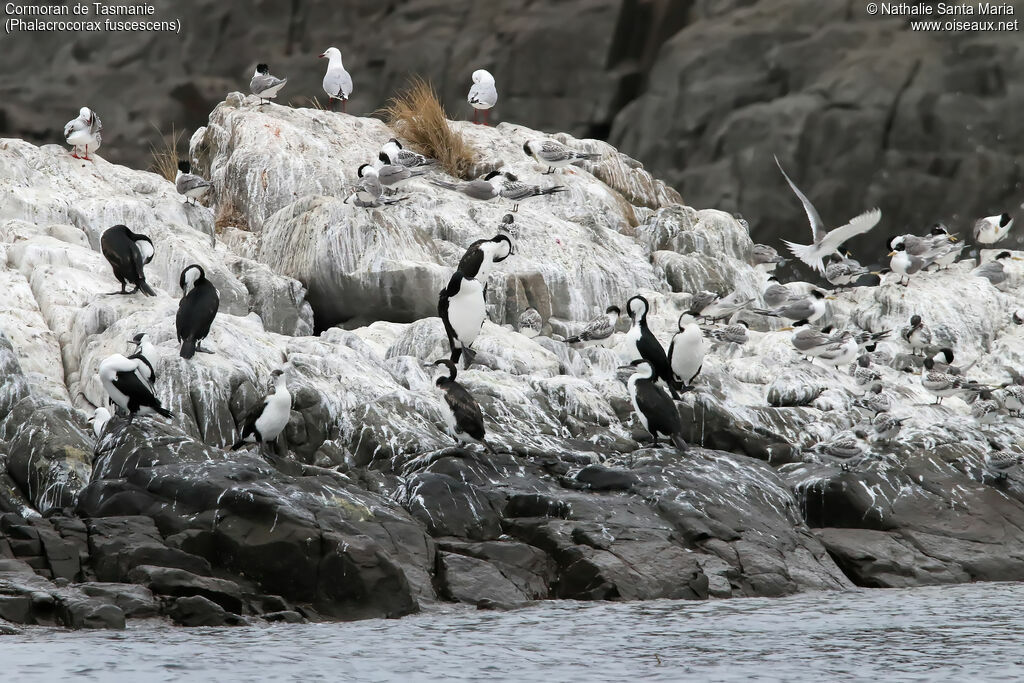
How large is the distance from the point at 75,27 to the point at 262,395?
18518 millimetres

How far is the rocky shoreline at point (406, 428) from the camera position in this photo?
9555mm

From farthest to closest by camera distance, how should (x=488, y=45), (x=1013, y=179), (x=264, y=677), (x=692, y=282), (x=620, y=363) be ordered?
(x=488, y=45)
(x=1013, y=179)
(x=692, y=282)
(x=620, y=363)
(x=264, y=677)

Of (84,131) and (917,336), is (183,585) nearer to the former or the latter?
(84,131)

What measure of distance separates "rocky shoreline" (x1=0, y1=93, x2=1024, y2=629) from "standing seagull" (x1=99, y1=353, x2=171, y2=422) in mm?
384

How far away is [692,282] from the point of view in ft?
64.6

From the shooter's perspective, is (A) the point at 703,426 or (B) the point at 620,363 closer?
(A) the point at 703,426

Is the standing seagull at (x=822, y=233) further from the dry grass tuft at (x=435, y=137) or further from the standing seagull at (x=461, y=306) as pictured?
the dry grass tuft at (x=435, y=137)

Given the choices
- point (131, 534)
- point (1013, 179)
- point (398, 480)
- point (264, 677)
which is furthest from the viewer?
point (1013, 179)

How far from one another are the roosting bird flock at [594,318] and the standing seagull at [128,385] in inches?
0.5

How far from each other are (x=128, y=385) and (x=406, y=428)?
2.73m

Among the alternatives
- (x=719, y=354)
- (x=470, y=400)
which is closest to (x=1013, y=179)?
(x=719, y=354)

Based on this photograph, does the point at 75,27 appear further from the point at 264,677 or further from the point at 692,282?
the point at 264,677

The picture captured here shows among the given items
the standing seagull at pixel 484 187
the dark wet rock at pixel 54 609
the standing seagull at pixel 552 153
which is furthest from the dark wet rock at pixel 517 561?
the standing seagull at pixel 552 153

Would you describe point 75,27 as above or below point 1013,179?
above
